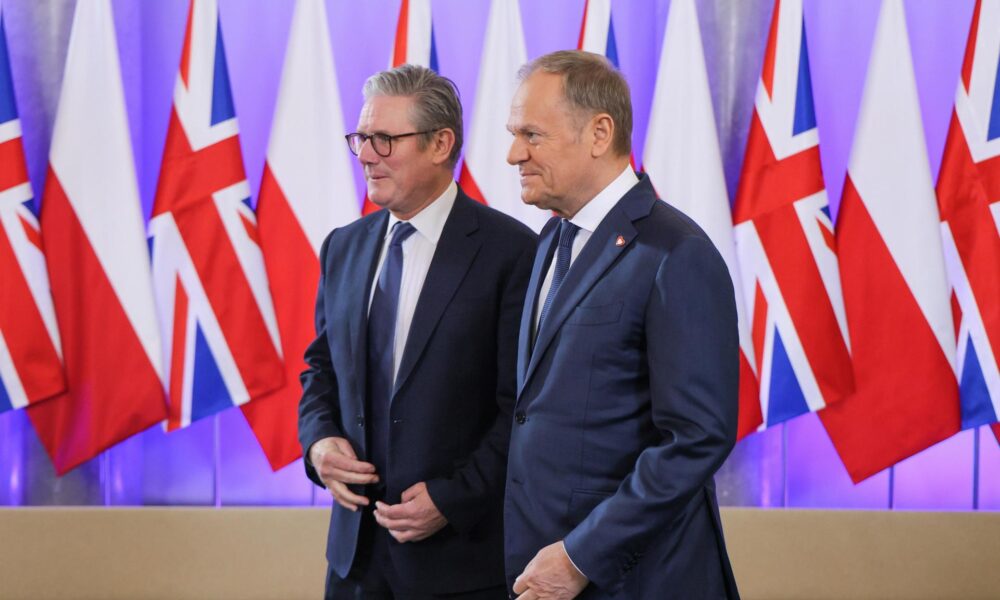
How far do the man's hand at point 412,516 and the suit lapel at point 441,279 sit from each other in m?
0.21

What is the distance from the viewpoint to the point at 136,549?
137 inches

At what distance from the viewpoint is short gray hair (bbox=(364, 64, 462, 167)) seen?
202cm

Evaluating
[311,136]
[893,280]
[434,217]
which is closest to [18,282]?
[311,136]

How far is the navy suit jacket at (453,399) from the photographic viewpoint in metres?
1.90

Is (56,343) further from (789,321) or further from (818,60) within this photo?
(818,60)

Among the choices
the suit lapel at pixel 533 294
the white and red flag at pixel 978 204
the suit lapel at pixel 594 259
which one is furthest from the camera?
the white and red flag at pixel 978 204

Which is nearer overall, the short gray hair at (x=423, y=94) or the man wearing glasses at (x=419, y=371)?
the man wearing glasses at (x=419, y=371)

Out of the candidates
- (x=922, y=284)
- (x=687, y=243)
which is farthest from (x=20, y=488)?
(x=922, y=284)

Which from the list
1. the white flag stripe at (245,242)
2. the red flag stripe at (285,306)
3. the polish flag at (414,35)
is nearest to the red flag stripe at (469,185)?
the polish flag at (414,35)

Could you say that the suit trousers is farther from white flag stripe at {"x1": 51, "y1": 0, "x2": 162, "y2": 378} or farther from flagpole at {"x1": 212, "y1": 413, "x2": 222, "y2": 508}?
flagpole at {"x1": 212, "y1": 413, "x2": 222, "y2": 508}

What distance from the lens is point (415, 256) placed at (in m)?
2.04

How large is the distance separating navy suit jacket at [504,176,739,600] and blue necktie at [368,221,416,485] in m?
0.40

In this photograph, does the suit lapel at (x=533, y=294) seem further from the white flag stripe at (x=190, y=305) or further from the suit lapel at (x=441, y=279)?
the white flag stripe at (x=190, y=305)

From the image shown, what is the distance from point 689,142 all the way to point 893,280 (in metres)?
0.86
